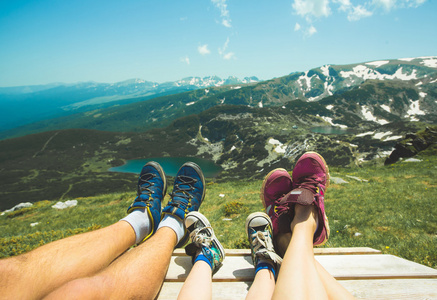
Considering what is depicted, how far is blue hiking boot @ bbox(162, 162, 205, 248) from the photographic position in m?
3.84

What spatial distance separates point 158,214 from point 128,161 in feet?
686

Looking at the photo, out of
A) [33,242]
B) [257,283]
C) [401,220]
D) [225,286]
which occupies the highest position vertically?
[257,283]

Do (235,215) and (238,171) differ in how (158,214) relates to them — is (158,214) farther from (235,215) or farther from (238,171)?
(238,171)

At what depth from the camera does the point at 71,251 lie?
2711 millimetres

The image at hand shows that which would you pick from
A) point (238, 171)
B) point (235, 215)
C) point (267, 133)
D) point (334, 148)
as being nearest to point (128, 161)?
point (238, 171)

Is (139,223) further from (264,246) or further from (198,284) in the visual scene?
(264,246)

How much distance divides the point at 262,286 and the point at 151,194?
315 centimetres

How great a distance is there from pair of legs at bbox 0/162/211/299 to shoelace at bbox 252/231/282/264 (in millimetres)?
1213

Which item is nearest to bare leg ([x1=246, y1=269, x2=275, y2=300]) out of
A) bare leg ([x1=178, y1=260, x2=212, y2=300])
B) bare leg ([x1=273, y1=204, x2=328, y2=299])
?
bare leg ([x1=273, y1=204, x2=328, y2=299])

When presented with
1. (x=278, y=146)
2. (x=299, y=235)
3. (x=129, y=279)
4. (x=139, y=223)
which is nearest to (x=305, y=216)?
(x=299, y=235)

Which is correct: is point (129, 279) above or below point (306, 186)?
above

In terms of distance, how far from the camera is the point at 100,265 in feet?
8.98

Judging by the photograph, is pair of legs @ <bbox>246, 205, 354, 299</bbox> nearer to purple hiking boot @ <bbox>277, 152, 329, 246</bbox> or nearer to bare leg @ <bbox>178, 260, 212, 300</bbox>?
bare leg @ <bbox>178, 260, 212, 300</bbox>

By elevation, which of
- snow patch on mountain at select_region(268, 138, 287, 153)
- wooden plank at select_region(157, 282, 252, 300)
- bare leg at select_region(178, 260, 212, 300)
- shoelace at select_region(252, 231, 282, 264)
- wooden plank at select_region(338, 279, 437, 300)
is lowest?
snow patch on mountain at select_region(268, 138, 287, 153)
